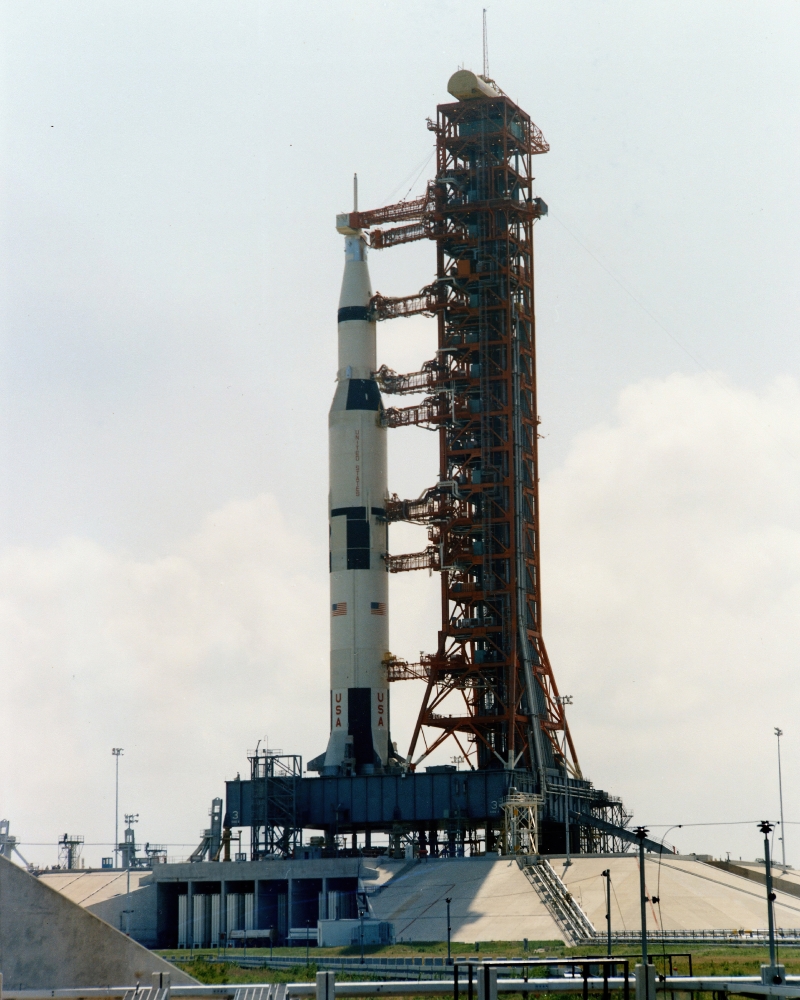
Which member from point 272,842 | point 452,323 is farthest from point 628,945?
point 452,323

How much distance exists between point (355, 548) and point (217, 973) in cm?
4316

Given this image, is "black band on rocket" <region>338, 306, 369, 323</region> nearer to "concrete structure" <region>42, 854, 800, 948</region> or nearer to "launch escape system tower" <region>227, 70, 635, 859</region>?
"launch escape system tower" <region>227, 70, 635, 859</region>

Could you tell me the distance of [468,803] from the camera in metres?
97.3

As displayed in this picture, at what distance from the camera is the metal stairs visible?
248 ft

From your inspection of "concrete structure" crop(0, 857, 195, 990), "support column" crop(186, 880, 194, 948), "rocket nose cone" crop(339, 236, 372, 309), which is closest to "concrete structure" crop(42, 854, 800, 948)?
"support column" crop(186, 880, 194, 948)

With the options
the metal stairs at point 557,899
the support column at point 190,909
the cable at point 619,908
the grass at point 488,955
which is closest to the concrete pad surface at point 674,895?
the cable at point 619,908

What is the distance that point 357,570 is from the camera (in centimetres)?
10188

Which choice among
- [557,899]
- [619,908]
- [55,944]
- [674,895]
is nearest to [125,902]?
[557,899]

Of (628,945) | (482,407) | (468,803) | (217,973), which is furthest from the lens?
(482,407)

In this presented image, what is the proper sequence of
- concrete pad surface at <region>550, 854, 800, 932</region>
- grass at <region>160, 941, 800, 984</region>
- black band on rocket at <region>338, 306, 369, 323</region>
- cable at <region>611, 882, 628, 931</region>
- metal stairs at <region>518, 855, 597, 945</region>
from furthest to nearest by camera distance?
black band on rocket at <region>338, 306, 369, 323</region> < concrete pad surface at <region>550, 854, 800, 932</region> < cable at <region>611, 882, 628, 931</region> < metal stairs at <region>518, 855, 597, 945</region> < grass at <region>160, 941, 800, 984</region>

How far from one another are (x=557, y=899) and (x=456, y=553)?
27.1 metres

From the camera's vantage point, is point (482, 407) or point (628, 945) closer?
point (628, 945)

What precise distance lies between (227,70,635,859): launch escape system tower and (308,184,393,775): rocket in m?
0.09

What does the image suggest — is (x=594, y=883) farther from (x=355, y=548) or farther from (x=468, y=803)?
(x=355, y=548)
